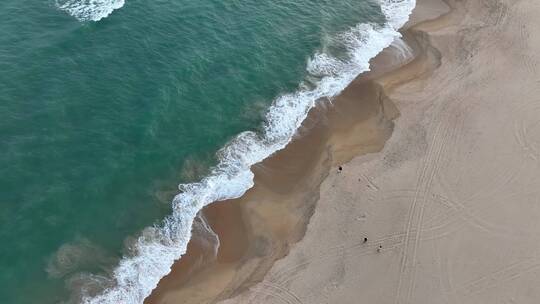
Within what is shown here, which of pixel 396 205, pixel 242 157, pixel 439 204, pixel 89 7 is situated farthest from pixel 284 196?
pixel 89 7

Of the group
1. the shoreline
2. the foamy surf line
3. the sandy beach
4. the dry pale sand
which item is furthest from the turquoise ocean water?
the dry pale sand

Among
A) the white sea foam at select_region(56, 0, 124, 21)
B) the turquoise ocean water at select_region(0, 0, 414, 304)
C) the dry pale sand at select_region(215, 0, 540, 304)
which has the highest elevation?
the white sea foam at select_region(56, 0, 124, 21)

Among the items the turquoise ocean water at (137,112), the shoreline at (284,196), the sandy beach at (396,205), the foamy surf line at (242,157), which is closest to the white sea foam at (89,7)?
the turquoise ocean water at (137,112)

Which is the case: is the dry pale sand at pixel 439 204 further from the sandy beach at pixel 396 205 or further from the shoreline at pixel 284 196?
the shoreline at pixel 284 196

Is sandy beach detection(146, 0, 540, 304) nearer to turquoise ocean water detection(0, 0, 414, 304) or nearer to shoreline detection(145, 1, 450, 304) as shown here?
shoreline detection(145, 1, 450, 304)

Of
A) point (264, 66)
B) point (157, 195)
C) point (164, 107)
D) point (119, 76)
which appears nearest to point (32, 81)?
point (119, 76)
